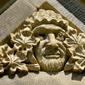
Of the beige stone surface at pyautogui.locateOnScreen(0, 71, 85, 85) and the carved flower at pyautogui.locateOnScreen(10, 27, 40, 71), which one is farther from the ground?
the carved flower at pyautogui.locateOnScreen(10, 27, 40, 71)

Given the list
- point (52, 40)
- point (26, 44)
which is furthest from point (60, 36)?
point (26, 44)

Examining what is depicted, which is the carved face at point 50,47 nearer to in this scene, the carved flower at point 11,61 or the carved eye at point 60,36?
the carved eye at point 60,36

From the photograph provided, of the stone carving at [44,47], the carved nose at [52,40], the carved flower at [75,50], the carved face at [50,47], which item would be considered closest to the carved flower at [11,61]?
the stone carving at [44,47]

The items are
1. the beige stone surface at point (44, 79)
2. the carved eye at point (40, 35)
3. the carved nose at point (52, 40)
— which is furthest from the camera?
the carved eye at point (40, 35)

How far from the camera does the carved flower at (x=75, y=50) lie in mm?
2368

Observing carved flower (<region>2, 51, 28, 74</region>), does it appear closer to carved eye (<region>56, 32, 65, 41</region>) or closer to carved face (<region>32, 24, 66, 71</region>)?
carved face (<region>32, 24, 66, 71</region>)

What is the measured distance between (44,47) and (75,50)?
12.0 inches

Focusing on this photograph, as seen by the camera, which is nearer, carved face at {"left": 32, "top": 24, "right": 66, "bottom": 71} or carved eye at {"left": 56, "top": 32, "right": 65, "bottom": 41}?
carved face at {"left": 32, "top": 24, "right": 66, "bottom": 71}

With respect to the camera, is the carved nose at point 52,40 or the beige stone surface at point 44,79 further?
the carved nose at point 52,40

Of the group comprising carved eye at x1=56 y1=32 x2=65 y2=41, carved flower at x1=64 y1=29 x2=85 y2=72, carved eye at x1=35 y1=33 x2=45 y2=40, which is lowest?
carved flower at x1=64 y1=29 x2=85 y2=72

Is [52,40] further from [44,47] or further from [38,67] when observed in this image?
[38,67]

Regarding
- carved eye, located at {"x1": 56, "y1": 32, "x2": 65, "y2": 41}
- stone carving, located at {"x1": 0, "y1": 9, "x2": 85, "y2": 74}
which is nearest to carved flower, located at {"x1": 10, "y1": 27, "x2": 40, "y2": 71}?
stone carving, located at {"x1": 0, "y1": 9, "x2": 85, "y2": 74}

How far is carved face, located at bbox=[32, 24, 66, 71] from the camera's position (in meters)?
2.31

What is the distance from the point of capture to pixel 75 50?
2451mm
